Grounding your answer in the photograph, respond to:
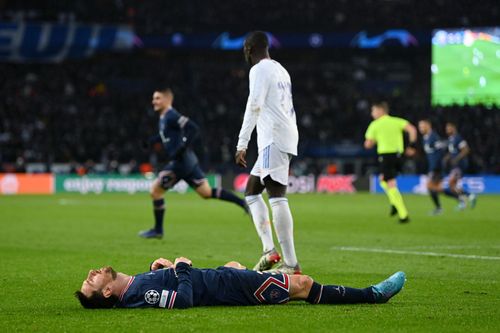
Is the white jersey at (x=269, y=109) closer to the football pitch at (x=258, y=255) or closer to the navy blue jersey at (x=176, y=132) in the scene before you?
the football pitch at (x=258, y=255)

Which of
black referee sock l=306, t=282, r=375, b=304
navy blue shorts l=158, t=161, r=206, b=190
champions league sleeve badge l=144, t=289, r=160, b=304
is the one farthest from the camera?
navy blue shorts l=158, t=161, r=206, b=190

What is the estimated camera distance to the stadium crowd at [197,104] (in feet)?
135

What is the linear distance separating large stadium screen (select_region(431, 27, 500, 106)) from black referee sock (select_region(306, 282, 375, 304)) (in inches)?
1354

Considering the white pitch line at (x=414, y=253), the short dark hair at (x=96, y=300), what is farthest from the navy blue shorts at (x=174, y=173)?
the short dark hair at (x=96, y=300)

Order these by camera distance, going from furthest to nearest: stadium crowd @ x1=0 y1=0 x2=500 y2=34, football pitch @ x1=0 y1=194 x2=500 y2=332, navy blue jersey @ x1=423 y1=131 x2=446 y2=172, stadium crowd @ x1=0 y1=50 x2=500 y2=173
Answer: stadium crowd @ x1=0 y1=0 x2=500 y2=34 < stadium crowd @ x1=0 y1=50 x2=500 y2=173 < navy blue jersey @ x1=423 y1=131 x2=446 y2=172 < football pitch @ x1=0 y1=194 x2=500 y2=332

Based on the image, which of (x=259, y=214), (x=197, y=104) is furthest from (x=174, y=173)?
(x=197, y=104)

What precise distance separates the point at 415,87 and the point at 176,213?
27.8 metres

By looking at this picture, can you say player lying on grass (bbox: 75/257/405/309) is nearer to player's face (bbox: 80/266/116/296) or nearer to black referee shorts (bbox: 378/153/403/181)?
player's face (bbox: 80/266/116/296)

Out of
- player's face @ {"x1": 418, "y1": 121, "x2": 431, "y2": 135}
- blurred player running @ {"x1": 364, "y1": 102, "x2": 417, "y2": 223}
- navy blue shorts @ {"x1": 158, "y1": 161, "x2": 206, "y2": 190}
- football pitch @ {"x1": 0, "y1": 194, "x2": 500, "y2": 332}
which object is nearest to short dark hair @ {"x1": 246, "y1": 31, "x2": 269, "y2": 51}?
football pitch @ {"x1": 0, "y1": 194, "x2": 500, "y2": 332}

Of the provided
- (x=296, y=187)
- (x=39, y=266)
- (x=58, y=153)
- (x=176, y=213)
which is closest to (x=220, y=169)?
(x=296, y=187)

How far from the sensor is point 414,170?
130 feet

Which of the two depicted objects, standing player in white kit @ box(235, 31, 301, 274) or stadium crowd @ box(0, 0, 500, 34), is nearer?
standing player in white kit @ box(235, 31, 301, 274)

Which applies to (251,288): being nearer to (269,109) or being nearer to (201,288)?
(201,288)

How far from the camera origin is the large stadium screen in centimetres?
4034
